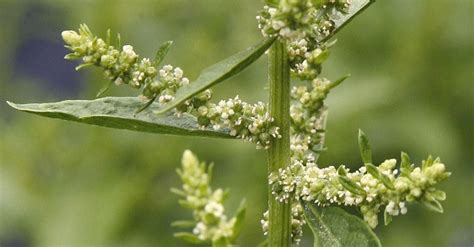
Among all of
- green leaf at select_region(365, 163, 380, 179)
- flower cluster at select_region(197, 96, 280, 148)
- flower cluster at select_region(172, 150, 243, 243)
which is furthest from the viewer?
flower cluster at select_region(197, 96, 280, 148)

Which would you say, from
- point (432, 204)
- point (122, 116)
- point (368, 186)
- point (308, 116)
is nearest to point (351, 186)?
point (368, 186)

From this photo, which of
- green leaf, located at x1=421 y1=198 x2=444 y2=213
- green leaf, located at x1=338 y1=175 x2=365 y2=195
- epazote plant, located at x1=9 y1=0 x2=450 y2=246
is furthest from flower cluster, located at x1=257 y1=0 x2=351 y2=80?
green leaf, located at x1=421 y1=198 x2=444 y2=213

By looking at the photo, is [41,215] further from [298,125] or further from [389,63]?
[298,125]

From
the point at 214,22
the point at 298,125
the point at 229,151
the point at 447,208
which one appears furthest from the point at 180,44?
the point at 298,125

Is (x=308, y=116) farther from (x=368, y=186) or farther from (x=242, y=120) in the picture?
(x=368, y=186)

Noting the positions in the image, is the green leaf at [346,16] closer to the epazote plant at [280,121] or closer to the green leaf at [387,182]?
the epazote plant at [280,121]

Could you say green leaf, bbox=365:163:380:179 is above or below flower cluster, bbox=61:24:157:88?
below

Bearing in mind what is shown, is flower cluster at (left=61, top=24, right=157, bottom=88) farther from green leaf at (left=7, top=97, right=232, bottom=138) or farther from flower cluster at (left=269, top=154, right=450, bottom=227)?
flower cluster at (left=269, top=154, right=450, bottom=227)

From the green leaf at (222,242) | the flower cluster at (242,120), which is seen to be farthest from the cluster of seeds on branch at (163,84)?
the green leaf at (222,242)
